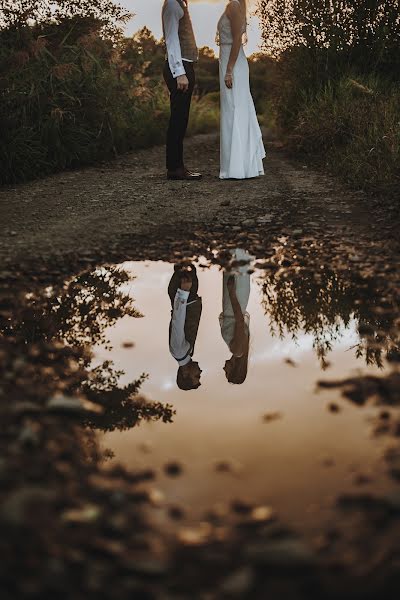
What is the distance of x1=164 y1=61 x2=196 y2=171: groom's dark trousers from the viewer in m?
7.09

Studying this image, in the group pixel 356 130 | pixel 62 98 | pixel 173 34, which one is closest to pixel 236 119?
pixel 173 34

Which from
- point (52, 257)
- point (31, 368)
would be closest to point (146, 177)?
point (52, 257)

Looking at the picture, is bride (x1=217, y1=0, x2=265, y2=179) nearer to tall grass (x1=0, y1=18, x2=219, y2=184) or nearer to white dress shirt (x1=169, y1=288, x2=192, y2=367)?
tall grass (x1=0, y1=18, x2=219, y2=184)

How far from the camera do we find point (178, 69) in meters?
6.84

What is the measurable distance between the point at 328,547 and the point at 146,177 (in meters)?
6.88

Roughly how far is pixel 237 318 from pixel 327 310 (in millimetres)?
474

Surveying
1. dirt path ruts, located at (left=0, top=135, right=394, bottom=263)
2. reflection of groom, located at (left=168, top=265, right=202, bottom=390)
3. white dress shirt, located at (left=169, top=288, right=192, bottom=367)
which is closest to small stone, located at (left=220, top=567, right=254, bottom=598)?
reflection of groom, located at (left=168, top=265, right=202, bottom=390)

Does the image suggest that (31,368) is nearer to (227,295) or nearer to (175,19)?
(227,295)

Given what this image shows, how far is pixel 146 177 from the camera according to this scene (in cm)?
805

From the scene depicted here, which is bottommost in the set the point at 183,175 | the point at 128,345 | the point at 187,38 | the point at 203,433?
the point at 203,433

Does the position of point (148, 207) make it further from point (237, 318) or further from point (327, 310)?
point (327, 310)

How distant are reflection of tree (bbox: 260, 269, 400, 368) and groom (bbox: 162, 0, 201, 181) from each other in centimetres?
374

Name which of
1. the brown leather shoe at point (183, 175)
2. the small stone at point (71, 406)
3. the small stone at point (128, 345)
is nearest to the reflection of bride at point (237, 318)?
the small stone at point (128, 345)

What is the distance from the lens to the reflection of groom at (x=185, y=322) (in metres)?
2.70
